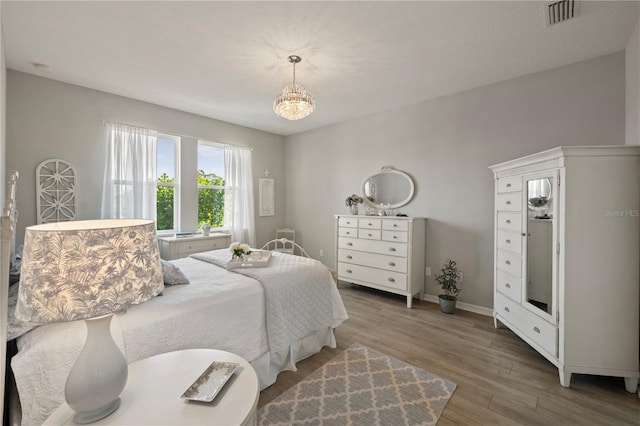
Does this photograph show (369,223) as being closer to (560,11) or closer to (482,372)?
(482,372)

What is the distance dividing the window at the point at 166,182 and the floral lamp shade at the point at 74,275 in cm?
346

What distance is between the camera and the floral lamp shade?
2.60 ft

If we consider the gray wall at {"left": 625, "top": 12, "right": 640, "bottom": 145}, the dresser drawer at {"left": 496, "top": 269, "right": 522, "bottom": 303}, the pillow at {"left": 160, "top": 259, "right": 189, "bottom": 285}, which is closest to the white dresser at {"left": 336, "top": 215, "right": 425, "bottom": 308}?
the dresser drawer at {"left": 496, "top": 269, "right": 522, "bottom": 303}

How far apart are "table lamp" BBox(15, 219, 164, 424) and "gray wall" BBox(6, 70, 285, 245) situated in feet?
10.00

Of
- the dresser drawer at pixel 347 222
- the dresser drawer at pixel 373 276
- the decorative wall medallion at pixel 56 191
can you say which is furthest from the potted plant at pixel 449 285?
the decorative wall medallion at pixel 56 191

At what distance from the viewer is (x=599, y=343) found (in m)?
1.96

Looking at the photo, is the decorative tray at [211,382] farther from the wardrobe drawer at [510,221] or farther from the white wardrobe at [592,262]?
the wardrobe drawer at [510,221]

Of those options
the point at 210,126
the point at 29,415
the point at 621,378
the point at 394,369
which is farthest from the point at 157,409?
the point at 210,126


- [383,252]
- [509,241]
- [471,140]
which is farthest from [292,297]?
[471,140]

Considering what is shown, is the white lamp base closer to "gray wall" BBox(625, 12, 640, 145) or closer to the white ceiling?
the white ceiling

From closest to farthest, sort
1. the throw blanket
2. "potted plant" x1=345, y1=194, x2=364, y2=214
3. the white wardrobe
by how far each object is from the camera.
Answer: the white wardrobe → the throw blanket → "potted plant" x1=345, y1=194, x2=364, y2=214

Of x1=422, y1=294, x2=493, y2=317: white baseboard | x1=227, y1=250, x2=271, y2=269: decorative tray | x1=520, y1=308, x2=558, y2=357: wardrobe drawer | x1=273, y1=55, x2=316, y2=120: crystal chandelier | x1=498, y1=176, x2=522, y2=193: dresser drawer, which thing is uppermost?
x1=273, y1=55, x2=316, y2=120: crystal chandelier

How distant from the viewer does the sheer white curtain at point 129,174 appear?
11.3 feet

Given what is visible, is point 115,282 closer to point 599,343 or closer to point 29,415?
point 29,415
